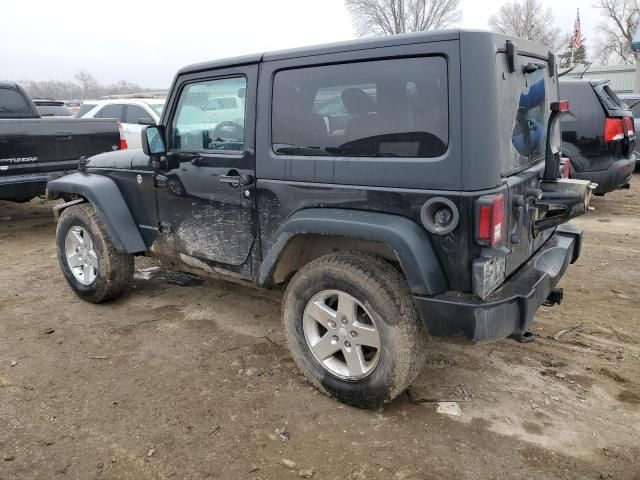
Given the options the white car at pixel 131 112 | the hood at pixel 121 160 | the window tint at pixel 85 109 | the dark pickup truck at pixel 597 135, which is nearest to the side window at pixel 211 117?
the hood at pixel 121 160

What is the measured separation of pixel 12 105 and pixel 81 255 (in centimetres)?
481

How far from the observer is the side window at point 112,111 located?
10312mm

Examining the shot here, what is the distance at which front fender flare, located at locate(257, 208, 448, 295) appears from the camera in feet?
8.29

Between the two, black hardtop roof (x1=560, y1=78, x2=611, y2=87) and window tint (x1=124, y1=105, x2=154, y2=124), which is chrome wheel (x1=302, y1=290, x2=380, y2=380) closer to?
black hardtop roof (x1=560, y1=78, x2=611, y2=87)

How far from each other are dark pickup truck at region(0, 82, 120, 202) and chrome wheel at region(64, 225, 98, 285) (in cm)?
241

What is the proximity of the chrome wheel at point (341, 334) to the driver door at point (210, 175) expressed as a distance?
65cm

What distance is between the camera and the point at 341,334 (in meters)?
2.91

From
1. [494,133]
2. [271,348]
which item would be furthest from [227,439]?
[494,133]

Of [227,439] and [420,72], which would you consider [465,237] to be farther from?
[227,439]

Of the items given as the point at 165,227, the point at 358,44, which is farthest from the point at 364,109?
the point at 165,227

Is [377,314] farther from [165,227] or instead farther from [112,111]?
[112,111]

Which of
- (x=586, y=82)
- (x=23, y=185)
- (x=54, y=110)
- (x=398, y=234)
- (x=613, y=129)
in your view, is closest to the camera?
(x=398, y=234)

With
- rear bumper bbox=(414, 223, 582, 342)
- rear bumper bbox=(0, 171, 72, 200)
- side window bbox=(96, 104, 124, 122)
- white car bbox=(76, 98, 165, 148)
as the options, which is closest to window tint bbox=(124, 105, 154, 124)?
white car bbox=(76, 98, 165, 148)

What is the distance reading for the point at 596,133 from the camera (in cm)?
689
